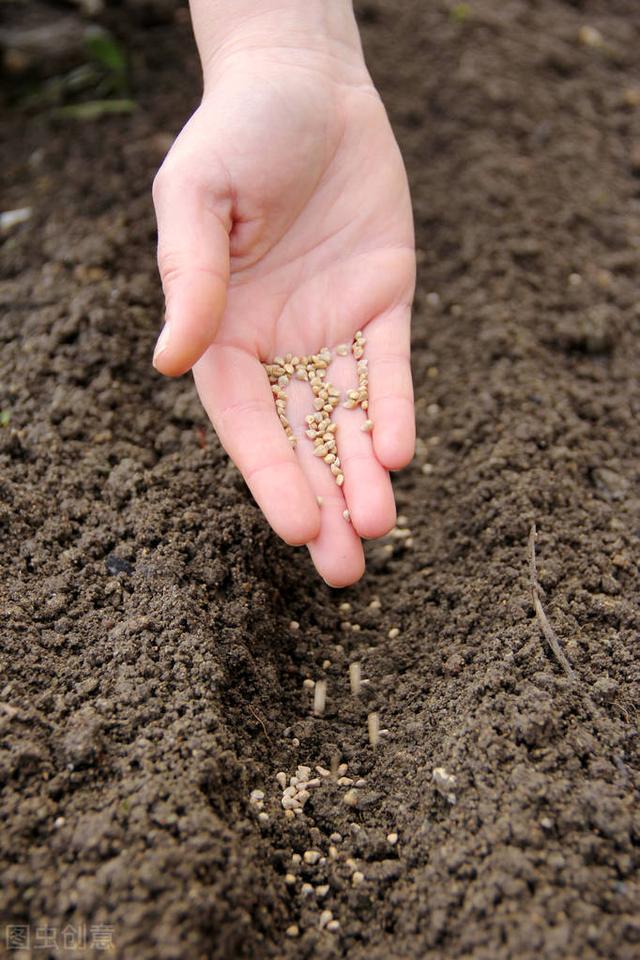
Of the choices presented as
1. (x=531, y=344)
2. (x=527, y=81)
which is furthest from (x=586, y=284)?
(x=527, y=81)

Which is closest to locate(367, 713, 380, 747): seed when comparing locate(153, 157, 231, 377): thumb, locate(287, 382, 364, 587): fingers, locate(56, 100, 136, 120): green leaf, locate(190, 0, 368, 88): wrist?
locate(287, 382, 364, 587): fingers

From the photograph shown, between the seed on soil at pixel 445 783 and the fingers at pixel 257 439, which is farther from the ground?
the fingers at pixel 257 439

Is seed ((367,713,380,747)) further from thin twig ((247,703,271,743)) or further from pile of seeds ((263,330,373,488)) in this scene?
pile of seeds ((263,330,373,488))

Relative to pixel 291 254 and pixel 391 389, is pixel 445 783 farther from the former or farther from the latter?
pixel 291 254

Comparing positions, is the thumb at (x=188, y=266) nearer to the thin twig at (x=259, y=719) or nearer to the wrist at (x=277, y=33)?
the wrist at (x=277, y=33)

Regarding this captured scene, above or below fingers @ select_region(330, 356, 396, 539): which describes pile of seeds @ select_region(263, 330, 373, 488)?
above

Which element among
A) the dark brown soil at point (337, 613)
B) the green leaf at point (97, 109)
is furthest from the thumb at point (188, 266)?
the green leaf at point (97, 109)
